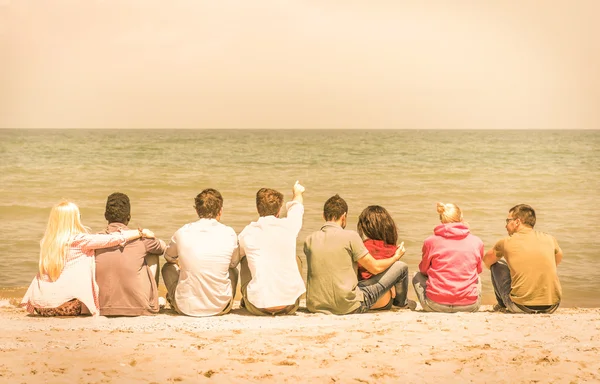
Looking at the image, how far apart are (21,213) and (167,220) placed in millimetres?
3238

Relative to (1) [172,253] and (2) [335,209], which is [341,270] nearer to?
(2) [335,209]

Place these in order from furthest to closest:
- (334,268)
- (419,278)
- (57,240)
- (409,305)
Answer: (409,305) < (419,278) < (334,268) < (57,240)

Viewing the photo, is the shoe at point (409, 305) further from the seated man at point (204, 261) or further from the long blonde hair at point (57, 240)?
the long blonde hair at point (57, 240)

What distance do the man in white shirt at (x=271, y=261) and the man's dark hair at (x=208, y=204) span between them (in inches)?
11.9

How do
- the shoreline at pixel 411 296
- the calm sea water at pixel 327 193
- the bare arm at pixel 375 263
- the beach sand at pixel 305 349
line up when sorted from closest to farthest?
the beach sand at pixel 305 349 < the bare arm at pixel 375 263 < the shoreline at pixel 411 296 < the calm sea water at pixel 327 193

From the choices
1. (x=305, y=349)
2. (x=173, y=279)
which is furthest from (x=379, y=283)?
(x=173, y=279)

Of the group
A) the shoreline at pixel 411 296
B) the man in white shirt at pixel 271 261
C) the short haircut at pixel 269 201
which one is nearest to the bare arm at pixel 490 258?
the man in white shirt at pixel 271 261

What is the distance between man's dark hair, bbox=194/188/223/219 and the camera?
5.77 m

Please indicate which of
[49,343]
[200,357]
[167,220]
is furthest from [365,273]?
[167,220]

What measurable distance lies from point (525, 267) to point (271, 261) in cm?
209

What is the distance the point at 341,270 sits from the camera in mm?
5797

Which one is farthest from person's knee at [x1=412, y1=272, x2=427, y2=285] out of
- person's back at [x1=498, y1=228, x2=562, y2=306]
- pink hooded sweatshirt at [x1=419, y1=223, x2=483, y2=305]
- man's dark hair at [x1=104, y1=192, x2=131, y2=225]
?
man's dark hair at [x1=104, y1=192, x2=131, y2=225]

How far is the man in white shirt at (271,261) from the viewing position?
5734 millimetres

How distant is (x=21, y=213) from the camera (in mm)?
14055
